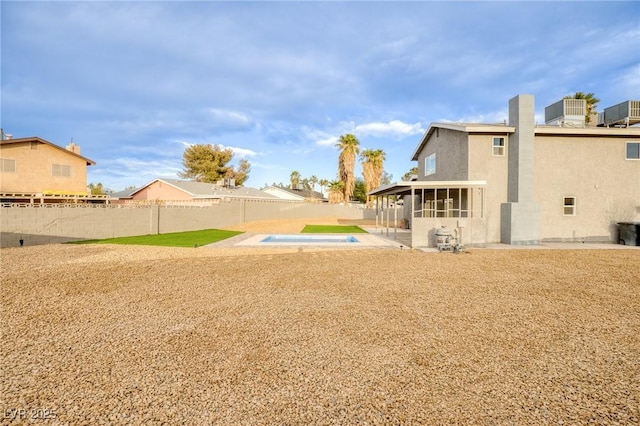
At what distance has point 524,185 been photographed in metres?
14.8

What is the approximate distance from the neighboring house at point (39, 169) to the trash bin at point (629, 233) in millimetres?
33917

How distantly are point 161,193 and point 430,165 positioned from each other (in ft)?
98.8

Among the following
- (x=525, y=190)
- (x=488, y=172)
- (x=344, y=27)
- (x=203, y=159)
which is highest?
(x=344, y=27)

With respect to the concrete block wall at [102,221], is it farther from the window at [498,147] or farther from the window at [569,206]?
the window at [569,206]

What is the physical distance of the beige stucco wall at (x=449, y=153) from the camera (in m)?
16.1

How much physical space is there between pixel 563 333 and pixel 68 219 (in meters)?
20.8

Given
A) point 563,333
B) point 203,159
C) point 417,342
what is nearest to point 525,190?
point 563,333

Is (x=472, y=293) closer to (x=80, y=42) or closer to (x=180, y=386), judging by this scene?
(x=180, y=386)

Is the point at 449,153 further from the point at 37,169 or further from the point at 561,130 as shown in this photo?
the point at 37,169

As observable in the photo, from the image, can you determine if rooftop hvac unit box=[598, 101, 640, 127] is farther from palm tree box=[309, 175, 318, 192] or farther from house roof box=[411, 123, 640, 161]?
palm tree box=[309, 175, 318, 192]

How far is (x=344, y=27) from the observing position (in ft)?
67.6

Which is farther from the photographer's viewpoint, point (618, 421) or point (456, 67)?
point (456, 67)

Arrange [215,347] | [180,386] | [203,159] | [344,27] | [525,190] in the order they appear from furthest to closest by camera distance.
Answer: [203,159] < [344,27] < [525,190] < [215,347] < [180,386]

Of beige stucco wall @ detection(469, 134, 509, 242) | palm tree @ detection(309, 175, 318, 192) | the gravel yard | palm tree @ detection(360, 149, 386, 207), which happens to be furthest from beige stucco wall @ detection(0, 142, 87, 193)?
palm tree @ detection(309, 175, 318, 192)
